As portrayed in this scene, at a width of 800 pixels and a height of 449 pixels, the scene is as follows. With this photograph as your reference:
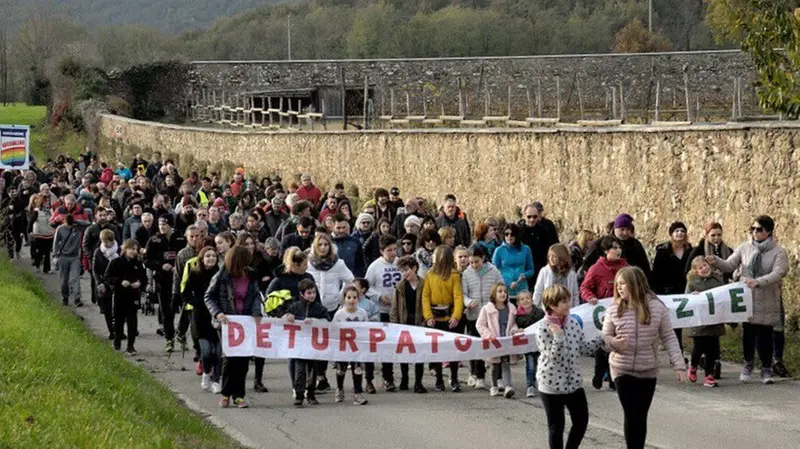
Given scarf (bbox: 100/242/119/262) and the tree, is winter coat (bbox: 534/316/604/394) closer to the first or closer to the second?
the tree

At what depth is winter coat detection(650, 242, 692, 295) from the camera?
17.7 m

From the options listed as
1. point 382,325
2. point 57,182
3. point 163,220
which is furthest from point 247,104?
point 382,325

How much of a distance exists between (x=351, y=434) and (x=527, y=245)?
19.6 feet

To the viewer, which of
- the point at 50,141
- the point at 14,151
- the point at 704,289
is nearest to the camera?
the point at 704,289

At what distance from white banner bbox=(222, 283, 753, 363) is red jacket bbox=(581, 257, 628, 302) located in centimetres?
10

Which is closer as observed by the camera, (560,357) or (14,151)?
(560,357)

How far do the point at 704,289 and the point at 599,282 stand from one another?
1321mm

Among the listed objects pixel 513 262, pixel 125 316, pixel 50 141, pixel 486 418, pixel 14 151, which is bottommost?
pixel 486 418

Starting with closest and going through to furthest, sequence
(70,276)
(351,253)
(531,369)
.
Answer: (531,369)
(351,253)
(70,276)

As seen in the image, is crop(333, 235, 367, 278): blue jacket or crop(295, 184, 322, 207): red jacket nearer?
crop(333, 235, 367, 278): blue jacket

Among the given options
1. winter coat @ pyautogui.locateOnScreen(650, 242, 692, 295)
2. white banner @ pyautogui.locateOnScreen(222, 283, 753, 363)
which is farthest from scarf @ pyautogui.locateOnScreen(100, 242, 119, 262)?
winter coat @ pyautogui.locateOnScreen(650, 242, 692, 295)

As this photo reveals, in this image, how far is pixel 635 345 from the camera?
11.6 metres

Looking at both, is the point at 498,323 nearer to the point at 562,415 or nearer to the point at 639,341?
the point at 562,415

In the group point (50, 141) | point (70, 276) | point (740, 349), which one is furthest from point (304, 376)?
point (50, 141)
